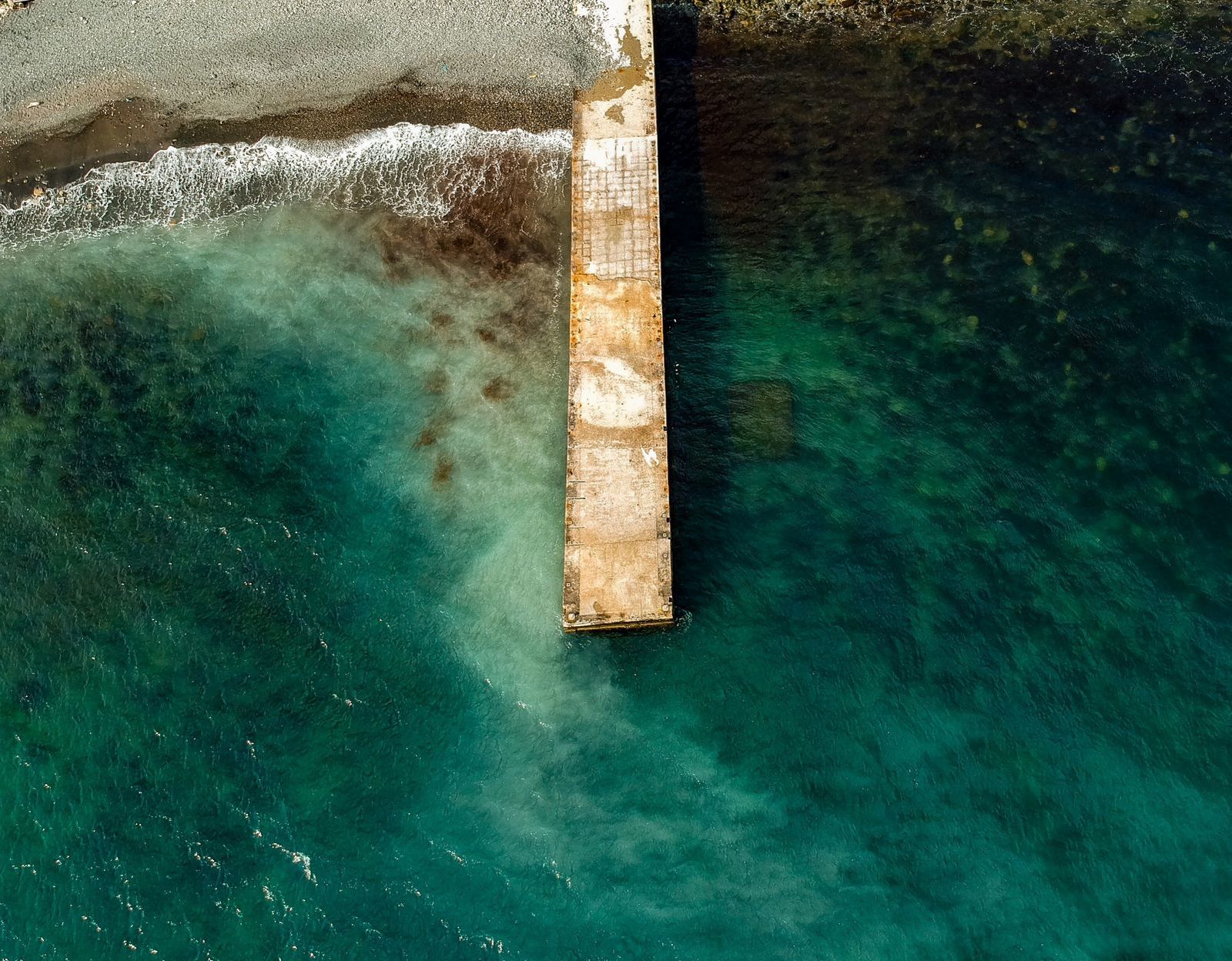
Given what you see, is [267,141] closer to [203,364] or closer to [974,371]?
[203,364]

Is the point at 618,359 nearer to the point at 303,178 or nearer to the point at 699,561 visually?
the point at 699,561

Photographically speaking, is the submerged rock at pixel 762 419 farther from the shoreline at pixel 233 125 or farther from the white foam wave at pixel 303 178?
the shoreline at pixel 233 125

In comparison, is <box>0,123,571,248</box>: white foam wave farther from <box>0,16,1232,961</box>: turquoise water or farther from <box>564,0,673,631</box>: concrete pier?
<box>564,0,673,631</box>: concrete pier

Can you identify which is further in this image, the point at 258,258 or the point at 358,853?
the point at 258,258

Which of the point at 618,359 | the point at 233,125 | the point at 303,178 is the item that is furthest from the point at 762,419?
the point at 233,125

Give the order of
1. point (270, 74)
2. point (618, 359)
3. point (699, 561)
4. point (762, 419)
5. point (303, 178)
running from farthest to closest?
1. point (270, 74)
2. point (303, 178)
3. point (762, 419)
4. point (618, 359)
5. point (699, 561)

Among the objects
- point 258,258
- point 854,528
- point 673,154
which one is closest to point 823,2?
point 673,154
